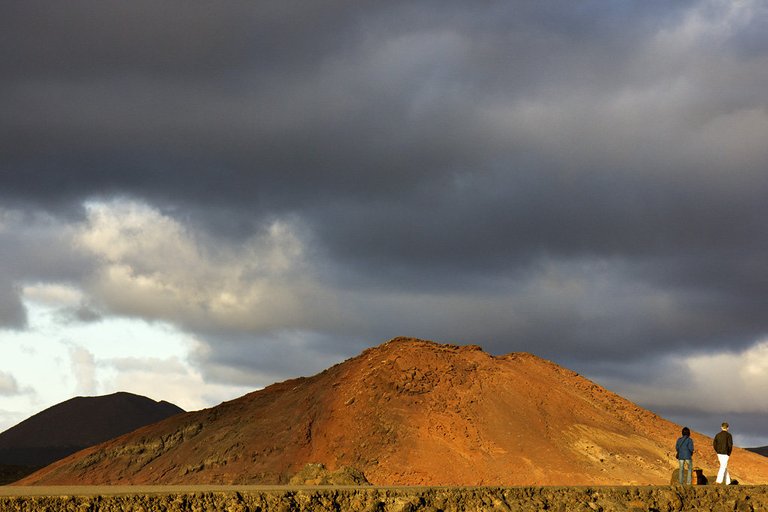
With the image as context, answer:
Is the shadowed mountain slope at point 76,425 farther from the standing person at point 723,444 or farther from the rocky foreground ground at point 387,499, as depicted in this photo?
the rocky foreground ground at point 387,499

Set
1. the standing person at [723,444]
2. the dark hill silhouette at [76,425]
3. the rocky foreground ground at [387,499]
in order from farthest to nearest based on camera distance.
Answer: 1. the dark hill silhouette at [76,425]
2. the standing person at [723,444]
3. the rocky foreground ground at [387,499]

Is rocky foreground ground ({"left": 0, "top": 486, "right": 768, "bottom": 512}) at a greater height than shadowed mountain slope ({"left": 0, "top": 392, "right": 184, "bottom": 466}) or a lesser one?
lesser

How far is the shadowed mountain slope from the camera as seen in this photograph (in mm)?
109125

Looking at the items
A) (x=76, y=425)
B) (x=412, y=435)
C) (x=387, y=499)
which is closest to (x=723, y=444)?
(x=387, y=499)

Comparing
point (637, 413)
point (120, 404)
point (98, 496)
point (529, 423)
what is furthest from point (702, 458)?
point (120, 404)

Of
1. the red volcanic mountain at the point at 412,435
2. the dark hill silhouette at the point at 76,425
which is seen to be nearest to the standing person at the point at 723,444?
the red volcanic mountain at the point at 412,435

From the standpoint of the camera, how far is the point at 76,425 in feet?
384

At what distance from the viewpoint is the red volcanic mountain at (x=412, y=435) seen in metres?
38.1

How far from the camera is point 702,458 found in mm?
50281

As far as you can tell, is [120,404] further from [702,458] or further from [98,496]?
[98,496]

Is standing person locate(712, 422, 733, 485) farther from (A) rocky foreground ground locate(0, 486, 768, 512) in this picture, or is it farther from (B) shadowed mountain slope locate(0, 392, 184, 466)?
(B) shadowed mountain slope locate(0, 392, 184, 466)

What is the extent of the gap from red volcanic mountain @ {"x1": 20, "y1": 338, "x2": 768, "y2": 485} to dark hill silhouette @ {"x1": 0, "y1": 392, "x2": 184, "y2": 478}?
61.1 metres

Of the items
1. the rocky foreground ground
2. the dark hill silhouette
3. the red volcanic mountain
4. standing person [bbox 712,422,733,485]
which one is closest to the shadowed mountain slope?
the dark hill silhouette

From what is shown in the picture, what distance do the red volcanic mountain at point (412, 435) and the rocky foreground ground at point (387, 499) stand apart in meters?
13.7
